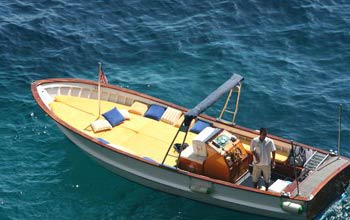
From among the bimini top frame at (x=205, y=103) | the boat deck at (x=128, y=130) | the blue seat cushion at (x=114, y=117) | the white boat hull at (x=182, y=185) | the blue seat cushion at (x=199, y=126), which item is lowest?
the white boat hull at (x=182, y=185)

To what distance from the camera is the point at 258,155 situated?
2230cm

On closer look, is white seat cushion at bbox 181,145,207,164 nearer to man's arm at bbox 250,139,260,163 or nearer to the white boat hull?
the white boat hull

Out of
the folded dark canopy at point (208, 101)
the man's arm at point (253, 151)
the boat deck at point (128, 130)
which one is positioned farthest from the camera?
the boat deck at point (128, 130)

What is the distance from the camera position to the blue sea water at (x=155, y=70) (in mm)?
24938

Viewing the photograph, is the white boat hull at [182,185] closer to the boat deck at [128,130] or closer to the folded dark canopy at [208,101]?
the boat deck at [128,130]

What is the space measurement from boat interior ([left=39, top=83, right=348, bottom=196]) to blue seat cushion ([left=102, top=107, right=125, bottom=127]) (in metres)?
0.06

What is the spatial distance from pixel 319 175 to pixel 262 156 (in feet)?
7.60

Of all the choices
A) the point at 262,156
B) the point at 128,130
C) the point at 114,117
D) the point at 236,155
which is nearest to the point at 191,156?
the point at 236,155

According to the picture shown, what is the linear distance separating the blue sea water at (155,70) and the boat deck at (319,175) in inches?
67.5

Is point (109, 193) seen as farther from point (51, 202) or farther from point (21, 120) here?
point (21, 120)

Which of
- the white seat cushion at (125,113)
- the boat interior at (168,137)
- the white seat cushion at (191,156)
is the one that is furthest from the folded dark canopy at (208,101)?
the white seat cushion at (125,113)

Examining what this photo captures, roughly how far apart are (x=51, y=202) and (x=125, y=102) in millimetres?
6253

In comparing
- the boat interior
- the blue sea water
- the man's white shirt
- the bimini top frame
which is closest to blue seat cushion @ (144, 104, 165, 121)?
the boat interior

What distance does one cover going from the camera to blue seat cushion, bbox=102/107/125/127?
26875 millimetres
